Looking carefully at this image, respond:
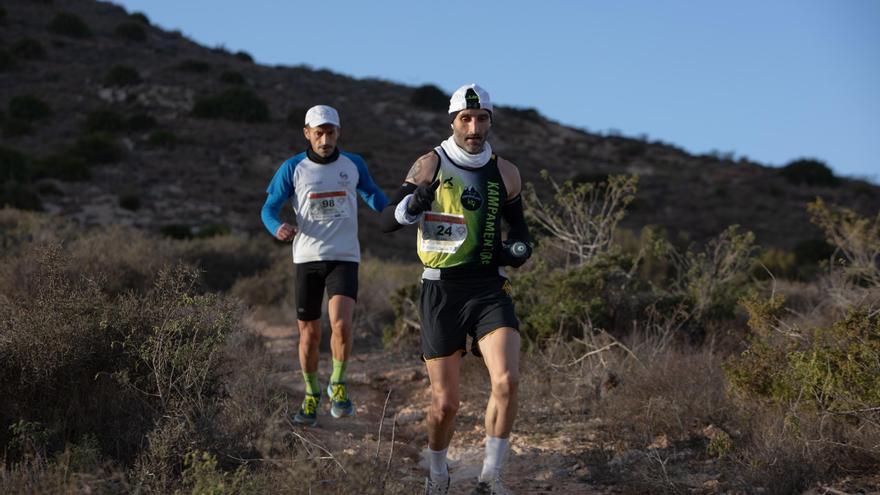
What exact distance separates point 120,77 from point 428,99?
13319 mm

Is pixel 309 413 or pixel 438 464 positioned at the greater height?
pixel 438 464

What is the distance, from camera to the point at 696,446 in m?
5.92

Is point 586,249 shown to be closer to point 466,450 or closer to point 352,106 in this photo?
point 466,450

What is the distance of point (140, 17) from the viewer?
155 feet

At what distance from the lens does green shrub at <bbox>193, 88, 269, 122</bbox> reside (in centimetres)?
3397

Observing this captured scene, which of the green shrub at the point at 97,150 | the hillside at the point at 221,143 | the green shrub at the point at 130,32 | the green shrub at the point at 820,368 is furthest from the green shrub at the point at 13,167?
the green shrub at the point at 820,368

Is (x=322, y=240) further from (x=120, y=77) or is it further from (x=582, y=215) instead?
(x=120, y=77)

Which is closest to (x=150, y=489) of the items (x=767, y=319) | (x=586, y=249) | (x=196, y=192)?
(x=767, y=319)

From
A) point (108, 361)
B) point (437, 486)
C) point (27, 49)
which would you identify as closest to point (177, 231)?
point (108, 361)

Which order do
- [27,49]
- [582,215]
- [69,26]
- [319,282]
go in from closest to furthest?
[319,282]
[582,215]
[27,49]
[69,26]

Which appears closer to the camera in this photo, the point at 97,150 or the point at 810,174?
the point at 97,150

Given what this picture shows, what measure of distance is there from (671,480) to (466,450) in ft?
5.52

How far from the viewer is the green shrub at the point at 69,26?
40.3m

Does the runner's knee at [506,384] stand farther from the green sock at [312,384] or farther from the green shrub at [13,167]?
the green shrub at [13,167]
